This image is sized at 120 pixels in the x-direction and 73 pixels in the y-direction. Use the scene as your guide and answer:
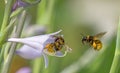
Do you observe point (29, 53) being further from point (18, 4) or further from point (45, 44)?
point (18, 4)

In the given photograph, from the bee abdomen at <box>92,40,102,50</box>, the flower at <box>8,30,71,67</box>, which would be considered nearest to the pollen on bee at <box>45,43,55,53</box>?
the flower at <box>8,30,71,67</box>

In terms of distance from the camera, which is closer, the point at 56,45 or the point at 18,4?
the point at 18,4

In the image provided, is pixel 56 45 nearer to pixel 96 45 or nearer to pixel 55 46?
pixel 55 46

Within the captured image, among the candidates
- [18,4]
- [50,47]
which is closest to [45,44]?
[50,47]

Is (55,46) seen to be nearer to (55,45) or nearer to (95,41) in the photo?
(55,45)

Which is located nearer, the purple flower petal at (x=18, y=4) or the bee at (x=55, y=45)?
the purple flower petal at (x=18, y=4)

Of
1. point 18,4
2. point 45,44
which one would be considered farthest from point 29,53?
point 18,4

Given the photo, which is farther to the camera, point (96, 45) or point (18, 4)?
point (96, 45)

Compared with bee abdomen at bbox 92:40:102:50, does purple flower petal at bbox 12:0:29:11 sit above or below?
above

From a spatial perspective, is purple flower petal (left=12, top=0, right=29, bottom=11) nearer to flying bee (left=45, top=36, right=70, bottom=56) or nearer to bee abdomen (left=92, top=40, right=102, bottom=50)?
flying bee (left=45, top=36, right=70, bottom=56)

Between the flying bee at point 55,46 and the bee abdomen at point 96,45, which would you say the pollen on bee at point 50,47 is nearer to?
the flying bee at point 55,46

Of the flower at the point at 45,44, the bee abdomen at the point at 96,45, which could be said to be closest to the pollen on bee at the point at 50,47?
the flower at the point at 45,44
